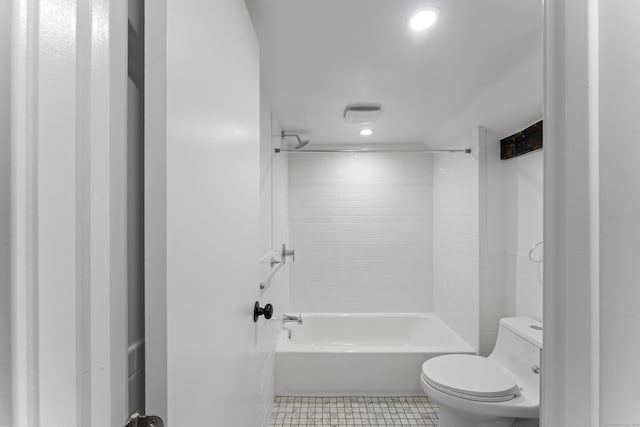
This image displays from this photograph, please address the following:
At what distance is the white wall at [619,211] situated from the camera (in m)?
0.46

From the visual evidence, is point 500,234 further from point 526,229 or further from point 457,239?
point 457,239

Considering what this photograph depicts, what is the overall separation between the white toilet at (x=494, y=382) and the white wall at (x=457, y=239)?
45 cm

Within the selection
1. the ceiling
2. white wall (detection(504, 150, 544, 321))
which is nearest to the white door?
the ceiling

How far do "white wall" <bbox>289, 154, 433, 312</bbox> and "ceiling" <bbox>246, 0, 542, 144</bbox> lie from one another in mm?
1000

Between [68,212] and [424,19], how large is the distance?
54.6 inches

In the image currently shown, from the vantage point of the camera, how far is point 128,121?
23.0 inches

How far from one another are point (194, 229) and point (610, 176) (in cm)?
71

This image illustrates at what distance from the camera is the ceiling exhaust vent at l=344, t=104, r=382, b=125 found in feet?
7.77

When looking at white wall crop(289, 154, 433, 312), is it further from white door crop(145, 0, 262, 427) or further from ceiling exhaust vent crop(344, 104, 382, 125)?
white door crop(145, 0, 262, 427)

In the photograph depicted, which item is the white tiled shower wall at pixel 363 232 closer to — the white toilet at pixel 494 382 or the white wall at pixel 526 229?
the white wall at pixel 526 229

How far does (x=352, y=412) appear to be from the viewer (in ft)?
7.79

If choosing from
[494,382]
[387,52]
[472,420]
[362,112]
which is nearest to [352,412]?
[472,420]

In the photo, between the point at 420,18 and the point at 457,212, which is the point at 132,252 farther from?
the point at 457,212

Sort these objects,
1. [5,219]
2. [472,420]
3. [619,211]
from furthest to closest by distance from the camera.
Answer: [472,420], [619,211], [5,219]
